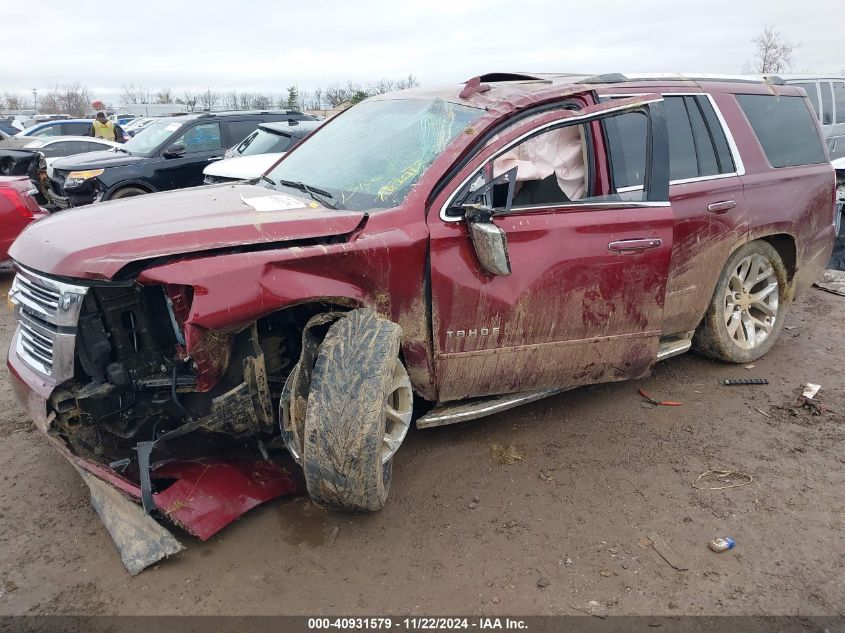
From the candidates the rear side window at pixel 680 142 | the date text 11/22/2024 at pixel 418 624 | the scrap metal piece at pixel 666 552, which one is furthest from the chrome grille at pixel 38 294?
the rear side window at pixel 680 142

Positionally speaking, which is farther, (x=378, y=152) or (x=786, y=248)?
(x=786, y=248)

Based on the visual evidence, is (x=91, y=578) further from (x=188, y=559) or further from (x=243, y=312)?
(x=243, y=312)

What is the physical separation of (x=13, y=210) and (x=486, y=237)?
591 cm

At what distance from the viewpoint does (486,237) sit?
2916mm

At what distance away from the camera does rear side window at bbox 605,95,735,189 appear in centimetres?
350

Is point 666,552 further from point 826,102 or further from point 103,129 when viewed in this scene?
point 103,129

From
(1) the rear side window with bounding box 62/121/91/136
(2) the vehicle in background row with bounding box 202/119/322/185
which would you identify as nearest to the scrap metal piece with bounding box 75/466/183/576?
(2) the vehicle in background row with bounding box 202/119/322/185

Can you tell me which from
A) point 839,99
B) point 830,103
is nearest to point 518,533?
point 830,103

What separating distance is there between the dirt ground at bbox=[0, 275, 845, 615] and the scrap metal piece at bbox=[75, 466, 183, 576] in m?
0.07

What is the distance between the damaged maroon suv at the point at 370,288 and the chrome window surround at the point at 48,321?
1 cm

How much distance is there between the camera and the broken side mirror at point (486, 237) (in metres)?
2.92

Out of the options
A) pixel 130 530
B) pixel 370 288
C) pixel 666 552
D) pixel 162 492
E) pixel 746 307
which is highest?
pixel 370 288

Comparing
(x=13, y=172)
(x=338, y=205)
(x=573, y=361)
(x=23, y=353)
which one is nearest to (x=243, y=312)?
(x=338, y=205)

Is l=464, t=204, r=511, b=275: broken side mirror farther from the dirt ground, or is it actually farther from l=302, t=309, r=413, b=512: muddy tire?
the dirt ground
